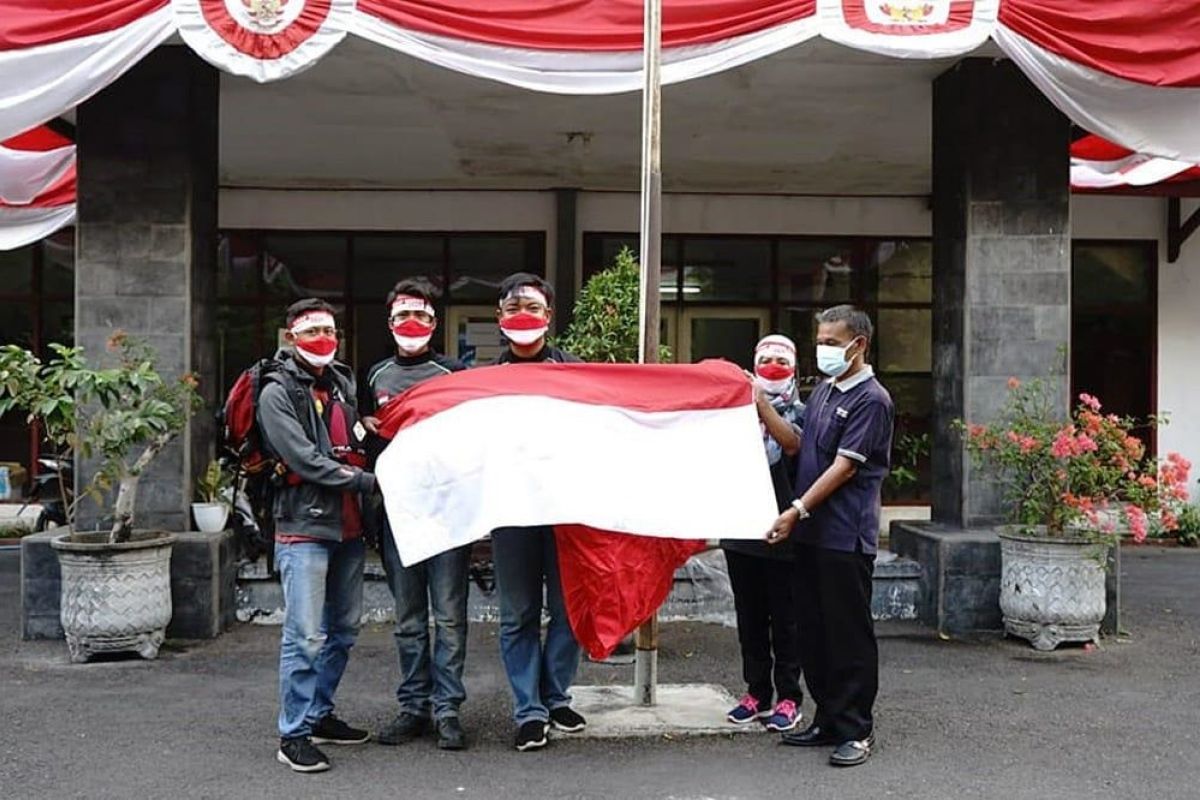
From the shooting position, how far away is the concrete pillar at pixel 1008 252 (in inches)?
304

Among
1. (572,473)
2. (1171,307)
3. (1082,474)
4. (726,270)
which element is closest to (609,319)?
(572,473)

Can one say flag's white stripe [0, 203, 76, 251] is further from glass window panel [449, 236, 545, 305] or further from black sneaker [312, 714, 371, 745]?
black sneaker [312, 714, 371, 745]

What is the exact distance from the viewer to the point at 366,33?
639 cm

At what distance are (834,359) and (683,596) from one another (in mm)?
3311

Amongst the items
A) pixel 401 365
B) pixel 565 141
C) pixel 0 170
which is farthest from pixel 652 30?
pixel 0 170

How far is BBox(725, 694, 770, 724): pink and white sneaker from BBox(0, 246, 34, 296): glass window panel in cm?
1021

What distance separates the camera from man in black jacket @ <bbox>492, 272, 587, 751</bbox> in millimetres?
5039

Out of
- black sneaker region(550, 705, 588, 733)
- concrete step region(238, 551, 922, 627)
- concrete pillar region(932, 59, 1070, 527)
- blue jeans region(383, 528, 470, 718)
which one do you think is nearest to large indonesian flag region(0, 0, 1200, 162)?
concrete pillar region(932, 59, 1070, 527)

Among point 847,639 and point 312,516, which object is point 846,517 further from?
point 312,516

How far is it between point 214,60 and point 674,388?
3213 mm

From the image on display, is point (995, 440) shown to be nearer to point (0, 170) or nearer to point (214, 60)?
point (214, 60)

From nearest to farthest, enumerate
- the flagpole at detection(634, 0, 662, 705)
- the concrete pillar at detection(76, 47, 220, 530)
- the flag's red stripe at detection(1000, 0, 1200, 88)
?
the flagpole at detection(634, 0, 662, 705)
the flag's red stripe at detection(1000, 0, 1200, 88)
the concrete pillar at detection(76, 47, 220, 530)

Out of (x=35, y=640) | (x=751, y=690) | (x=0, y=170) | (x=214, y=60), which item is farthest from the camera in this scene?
(x=0, y=170)

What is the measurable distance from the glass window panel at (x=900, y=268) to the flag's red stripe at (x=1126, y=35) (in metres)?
6.34
